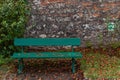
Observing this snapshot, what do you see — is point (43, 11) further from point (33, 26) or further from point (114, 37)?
point (114, 37)

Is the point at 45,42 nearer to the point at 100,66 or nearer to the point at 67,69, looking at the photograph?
the point at 67,69

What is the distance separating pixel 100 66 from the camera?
8375mm

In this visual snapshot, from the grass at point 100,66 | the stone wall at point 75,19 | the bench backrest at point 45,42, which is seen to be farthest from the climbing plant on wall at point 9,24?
the grass at point 100,66

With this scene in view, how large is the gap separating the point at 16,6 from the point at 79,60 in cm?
218

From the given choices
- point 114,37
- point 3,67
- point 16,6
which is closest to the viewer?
point 3,67

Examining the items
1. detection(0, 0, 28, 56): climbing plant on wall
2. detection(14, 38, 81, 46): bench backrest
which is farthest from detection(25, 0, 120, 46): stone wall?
detection(14, 38, 81, 46): bench backrest

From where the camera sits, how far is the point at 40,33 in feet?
32.1

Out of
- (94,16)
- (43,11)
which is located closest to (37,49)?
(43,11)

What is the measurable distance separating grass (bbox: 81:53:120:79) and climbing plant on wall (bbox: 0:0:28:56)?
1841mm

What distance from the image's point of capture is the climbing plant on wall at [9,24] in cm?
877

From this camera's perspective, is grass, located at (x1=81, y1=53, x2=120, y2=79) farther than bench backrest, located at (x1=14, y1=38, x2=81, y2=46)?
No

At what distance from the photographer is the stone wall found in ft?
31.7

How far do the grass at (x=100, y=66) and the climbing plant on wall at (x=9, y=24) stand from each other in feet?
6.04

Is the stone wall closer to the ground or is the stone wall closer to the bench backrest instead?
the ground
